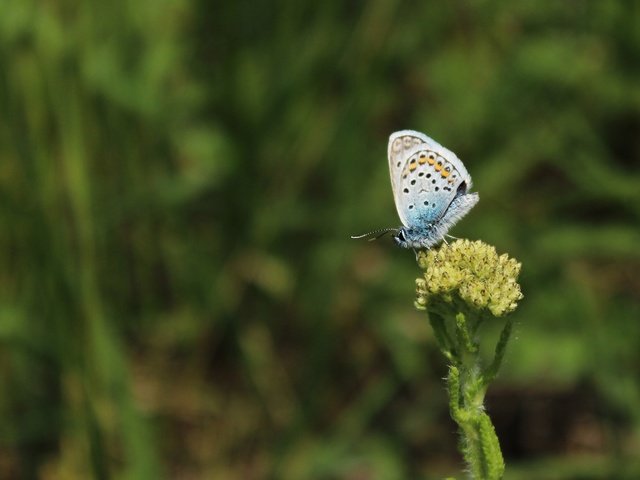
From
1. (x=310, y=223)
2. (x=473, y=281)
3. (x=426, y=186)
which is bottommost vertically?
(x=310, y=223)

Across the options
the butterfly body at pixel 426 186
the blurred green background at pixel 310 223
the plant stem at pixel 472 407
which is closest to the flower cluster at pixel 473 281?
the plant stem at pixel 472 407

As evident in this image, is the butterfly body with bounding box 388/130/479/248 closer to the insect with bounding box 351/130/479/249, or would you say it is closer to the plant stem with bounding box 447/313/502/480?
the insect with bounding box 351/130/479/249

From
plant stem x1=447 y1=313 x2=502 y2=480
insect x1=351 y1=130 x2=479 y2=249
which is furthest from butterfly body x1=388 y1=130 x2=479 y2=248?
plant stem x1=447 y1=313 x2=502 y2=480

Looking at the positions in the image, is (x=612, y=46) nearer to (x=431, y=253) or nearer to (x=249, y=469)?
(x=249, y=469)

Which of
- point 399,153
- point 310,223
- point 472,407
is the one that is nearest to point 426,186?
point 399,153

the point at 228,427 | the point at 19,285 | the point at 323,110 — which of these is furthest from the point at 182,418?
the point at 323,110

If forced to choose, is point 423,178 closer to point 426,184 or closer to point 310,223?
point 426,184
